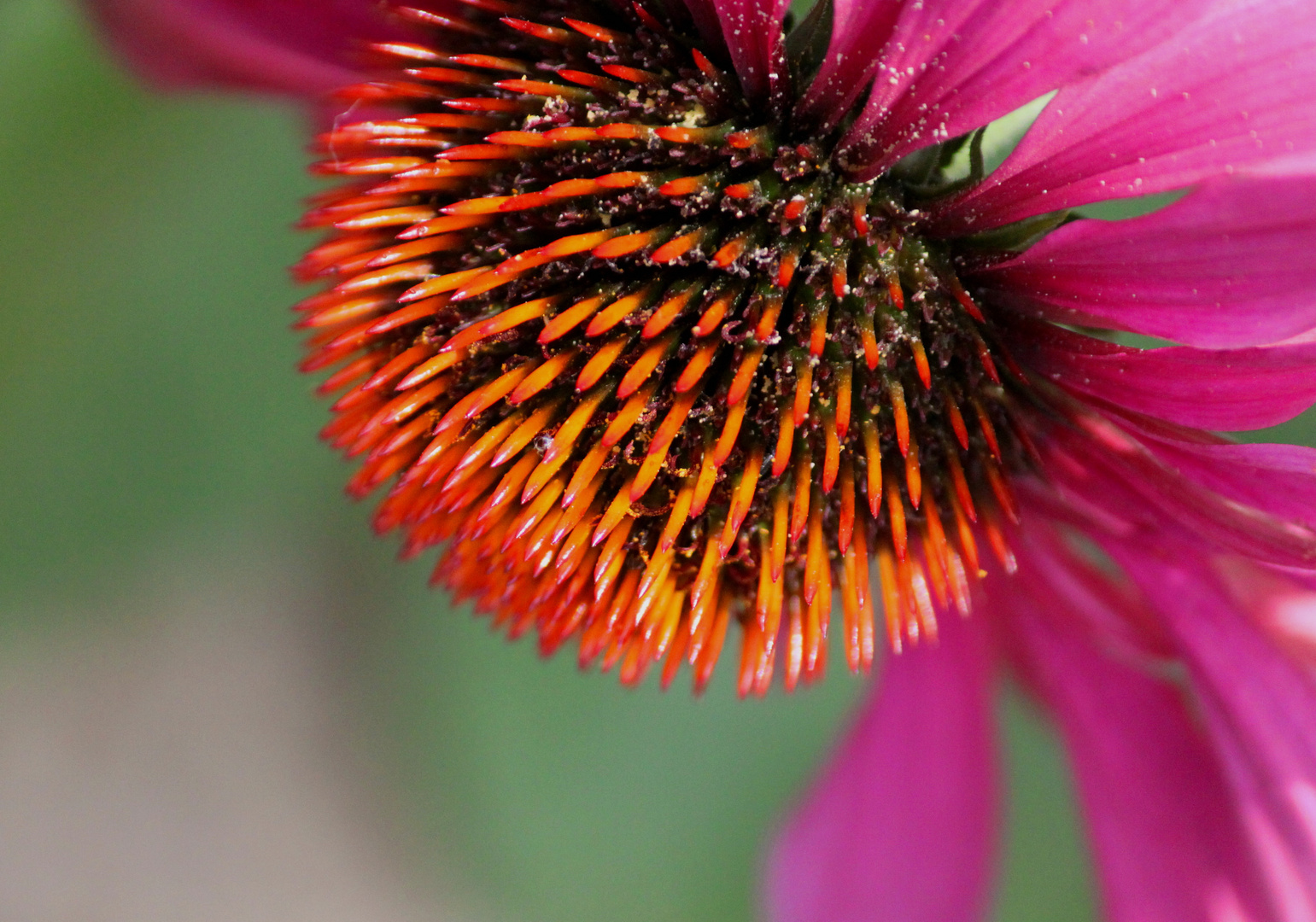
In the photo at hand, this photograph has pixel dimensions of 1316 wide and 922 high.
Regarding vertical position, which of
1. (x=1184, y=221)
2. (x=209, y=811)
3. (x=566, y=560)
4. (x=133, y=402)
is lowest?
(x=209, y=811)

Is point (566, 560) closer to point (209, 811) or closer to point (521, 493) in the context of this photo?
point (521, 493)

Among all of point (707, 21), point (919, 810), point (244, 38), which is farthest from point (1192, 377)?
point (244, 38)

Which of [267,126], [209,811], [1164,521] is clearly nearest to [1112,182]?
[1164,521]

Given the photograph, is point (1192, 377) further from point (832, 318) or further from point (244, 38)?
point (244, 38)

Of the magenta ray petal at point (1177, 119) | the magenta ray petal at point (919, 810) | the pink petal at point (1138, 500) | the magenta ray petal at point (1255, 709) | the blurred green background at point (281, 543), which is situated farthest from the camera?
the blurred green background at point (281, 543)

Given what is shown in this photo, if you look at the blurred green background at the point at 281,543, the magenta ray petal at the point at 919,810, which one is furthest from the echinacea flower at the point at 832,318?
the blurred green background at the point at 281,543

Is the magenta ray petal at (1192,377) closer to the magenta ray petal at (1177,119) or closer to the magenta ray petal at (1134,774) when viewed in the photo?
the magenta ray petal at (1177,119)
